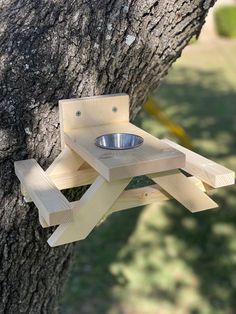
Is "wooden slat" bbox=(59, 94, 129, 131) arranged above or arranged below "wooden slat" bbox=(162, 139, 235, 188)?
above

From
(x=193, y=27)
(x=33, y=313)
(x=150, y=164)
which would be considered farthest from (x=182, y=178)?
(x=33, y=313)

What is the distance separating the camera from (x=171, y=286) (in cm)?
319

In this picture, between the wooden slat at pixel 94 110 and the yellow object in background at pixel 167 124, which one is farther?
the yellow object in background at pixel 167 124

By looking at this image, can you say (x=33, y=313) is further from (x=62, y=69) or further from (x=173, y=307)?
(x=173, y=307)

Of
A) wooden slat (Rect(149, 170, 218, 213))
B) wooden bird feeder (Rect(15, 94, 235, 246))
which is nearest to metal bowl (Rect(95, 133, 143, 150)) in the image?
wooden bird feeder (Rect(15, 94, 235, 246))

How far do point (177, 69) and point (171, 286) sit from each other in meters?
6.76

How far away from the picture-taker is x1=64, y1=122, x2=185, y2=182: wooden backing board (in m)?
1.01

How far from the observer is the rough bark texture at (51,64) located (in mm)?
1187

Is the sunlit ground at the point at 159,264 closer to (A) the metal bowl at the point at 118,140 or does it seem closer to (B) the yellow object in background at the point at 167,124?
(B) the yellow object in background at the point at 167,124

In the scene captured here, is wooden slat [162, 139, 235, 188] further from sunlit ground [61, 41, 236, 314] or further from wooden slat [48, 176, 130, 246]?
sunlit ground [61, 41, 236, 314]

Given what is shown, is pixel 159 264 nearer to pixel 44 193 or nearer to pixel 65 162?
pixel 65 162

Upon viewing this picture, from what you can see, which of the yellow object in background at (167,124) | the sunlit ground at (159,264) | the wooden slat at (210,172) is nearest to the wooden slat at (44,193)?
the wooden slat at (210,172)

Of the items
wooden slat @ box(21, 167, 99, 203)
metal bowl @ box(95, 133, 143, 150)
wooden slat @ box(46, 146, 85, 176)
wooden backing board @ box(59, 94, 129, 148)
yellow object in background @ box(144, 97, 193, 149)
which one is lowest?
yellow object in background @ box(144, 97, 193, 149)

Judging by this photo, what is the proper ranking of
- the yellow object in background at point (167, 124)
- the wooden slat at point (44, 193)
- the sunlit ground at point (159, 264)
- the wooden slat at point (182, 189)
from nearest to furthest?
the wooden slat at point (44, 193) → the wooden slat at point (182, 189) → the sunlit ground at point (159, 264) → the yellow object in background at point (167, 124)
